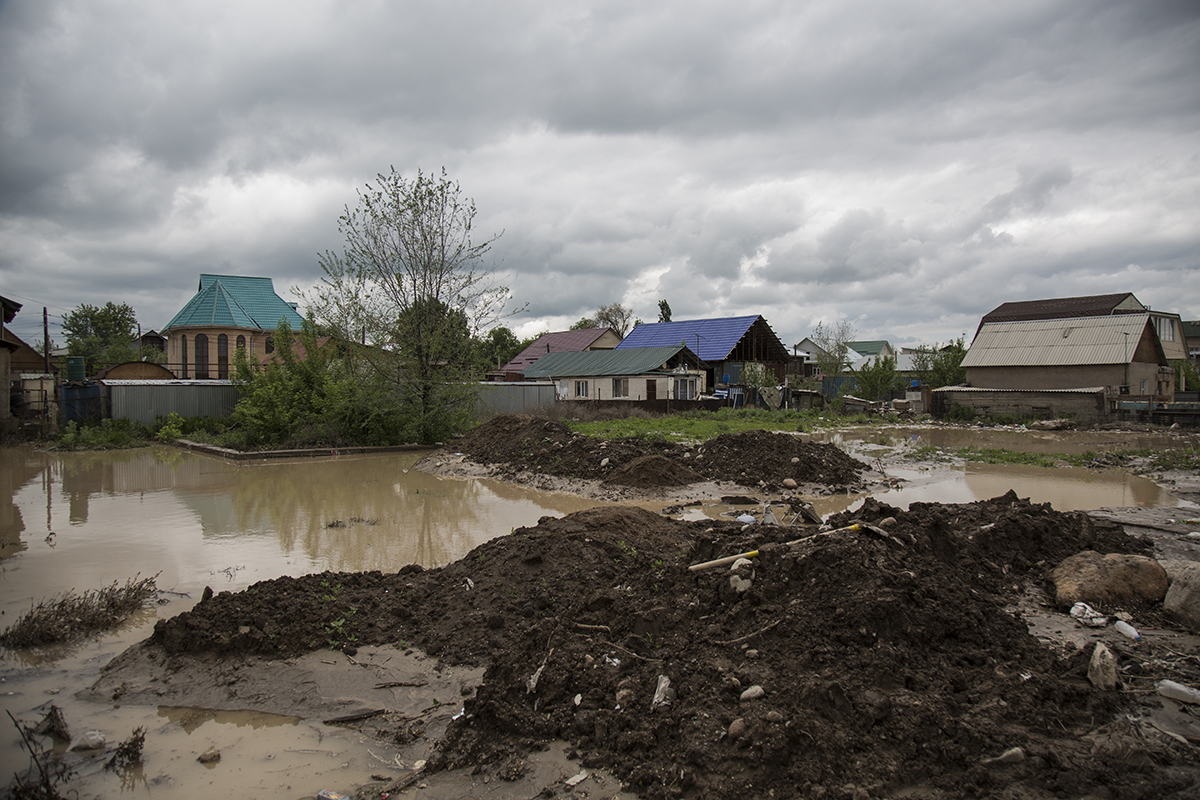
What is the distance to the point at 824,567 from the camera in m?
4.64

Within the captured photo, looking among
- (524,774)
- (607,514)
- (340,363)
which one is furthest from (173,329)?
(524,774)

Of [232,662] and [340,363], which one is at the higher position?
[340,363]

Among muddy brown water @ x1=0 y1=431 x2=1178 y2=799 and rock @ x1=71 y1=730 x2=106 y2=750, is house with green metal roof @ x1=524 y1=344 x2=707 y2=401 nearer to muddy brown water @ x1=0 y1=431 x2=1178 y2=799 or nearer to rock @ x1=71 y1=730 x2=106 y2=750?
muddy brown water @ x1=0 y1=431 x2=1178 y2=799

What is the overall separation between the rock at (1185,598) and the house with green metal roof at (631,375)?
3022cm

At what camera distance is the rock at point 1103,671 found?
3688mm

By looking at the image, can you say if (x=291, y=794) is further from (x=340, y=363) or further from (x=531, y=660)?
(x=340, y=363)

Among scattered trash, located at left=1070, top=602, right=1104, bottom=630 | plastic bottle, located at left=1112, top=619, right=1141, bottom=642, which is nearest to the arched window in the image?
scattered trash, located at left=1070, top=602, right=1104, bottom=630

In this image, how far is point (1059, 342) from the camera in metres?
36.5

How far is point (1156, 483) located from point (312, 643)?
Result: 16.4 meters

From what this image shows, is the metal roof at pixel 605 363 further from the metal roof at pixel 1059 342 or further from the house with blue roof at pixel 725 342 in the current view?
the metal roof at pixel 1059 342

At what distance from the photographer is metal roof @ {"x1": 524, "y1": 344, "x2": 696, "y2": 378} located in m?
36.6

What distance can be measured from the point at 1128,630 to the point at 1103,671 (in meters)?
1.30

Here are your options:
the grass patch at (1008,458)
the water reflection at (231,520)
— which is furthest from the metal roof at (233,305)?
the grass patch at (1008,458)

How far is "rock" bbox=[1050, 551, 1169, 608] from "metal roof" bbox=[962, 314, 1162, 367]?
35.8 m
